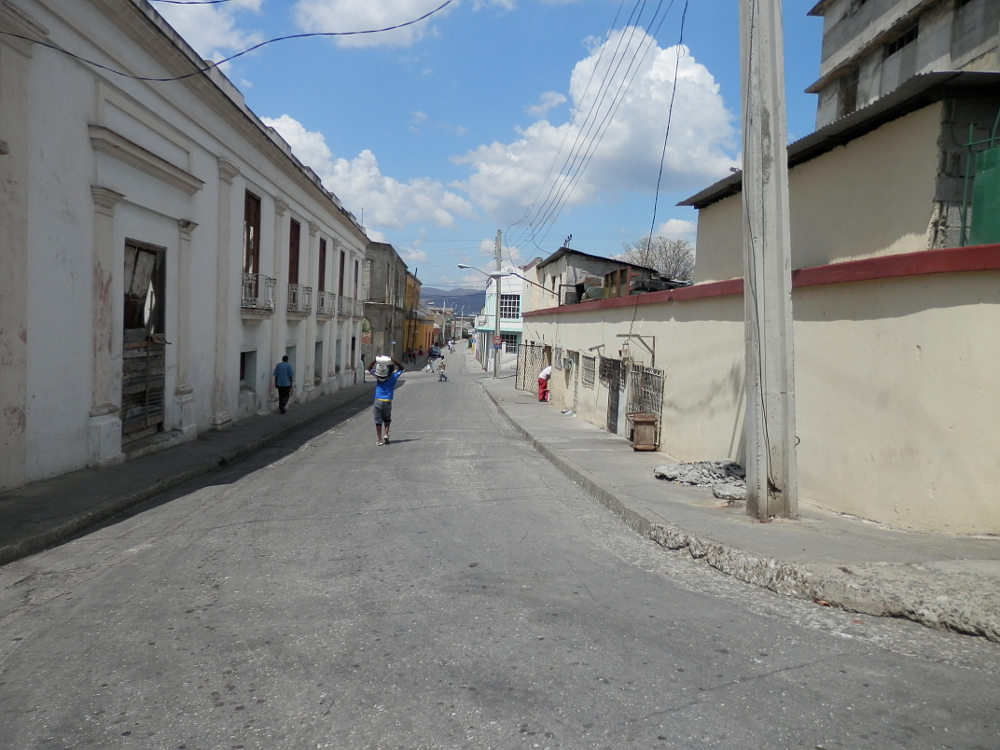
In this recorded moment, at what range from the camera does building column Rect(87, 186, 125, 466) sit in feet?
32.6

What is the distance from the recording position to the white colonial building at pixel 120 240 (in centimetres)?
825

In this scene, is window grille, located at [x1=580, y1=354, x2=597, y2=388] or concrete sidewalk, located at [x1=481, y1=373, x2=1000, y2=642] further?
window grille, located at [x1=580, y1=354, x2=597, y2=388]

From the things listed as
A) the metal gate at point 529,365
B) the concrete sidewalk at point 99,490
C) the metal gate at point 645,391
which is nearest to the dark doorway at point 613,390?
the metal gate at point 645,391

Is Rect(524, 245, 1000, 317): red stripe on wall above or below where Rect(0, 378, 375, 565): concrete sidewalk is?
above

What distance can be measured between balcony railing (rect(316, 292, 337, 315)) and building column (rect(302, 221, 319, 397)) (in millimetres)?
343

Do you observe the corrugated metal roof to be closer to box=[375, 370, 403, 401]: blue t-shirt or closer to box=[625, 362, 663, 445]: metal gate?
box=[625, 362, 663, 445]: metal gate

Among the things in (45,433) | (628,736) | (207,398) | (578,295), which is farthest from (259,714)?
(578,295)

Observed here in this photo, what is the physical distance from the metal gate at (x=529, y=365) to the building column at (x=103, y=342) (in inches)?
698

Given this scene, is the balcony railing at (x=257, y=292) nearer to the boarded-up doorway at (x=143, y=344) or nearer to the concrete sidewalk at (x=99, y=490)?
the concrete sidewalk at (x=99, y=490)

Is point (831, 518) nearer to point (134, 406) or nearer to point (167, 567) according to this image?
point (167, 567)

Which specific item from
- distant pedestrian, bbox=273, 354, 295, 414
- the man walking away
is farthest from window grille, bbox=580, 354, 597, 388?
distant pedestrian, bbox=273, 354, 295, 414

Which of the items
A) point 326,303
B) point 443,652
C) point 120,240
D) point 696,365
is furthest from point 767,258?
point 326,303

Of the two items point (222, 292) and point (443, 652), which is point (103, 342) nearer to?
point (222, 292)

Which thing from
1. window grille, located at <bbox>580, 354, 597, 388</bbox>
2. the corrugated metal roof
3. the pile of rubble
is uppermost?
the corrugated metal roof
